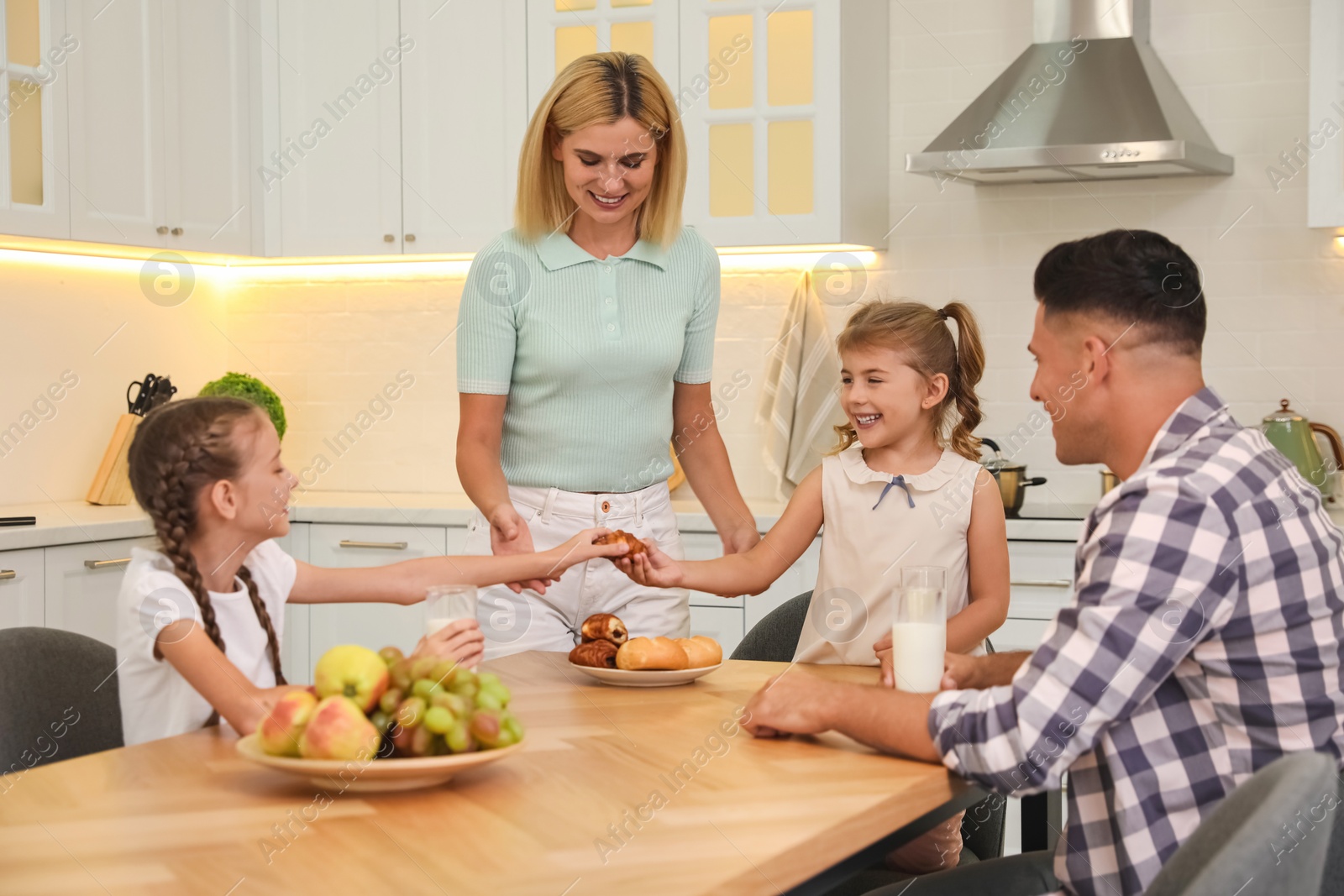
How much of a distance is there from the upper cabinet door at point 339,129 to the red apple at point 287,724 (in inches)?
116

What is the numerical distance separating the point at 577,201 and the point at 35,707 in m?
1.08

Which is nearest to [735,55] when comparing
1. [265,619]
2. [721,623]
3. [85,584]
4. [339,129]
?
[339,129]

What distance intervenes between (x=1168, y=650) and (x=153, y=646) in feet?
3.69

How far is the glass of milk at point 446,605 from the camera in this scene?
1543 millimetres

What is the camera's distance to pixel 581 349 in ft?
7.36

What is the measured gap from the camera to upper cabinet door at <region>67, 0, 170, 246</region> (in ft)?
12.0

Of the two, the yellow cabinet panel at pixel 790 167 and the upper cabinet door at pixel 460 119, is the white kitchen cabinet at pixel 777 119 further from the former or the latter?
the upper cabinet door at pixel 460 119

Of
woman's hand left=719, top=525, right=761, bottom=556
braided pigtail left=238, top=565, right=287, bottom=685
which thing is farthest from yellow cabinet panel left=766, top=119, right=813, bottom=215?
braided pigtail left=238, top=565, right=287, bottom=685

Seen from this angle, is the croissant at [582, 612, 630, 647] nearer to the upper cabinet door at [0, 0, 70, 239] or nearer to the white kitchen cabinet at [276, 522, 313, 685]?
the white kitchen cabinet at [276, 522, 313, 685]

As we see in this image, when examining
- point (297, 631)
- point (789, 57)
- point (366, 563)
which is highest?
point (789, 57)

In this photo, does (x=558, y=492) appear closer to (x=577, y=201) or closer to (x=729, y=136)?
(x=577, y=201)

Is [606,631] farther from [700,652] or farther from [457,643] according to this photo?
[457,643]

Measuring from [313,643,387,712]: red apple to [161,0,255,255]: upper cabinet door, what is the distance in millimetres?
2933

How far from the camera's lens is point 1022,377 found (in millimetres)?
3867
